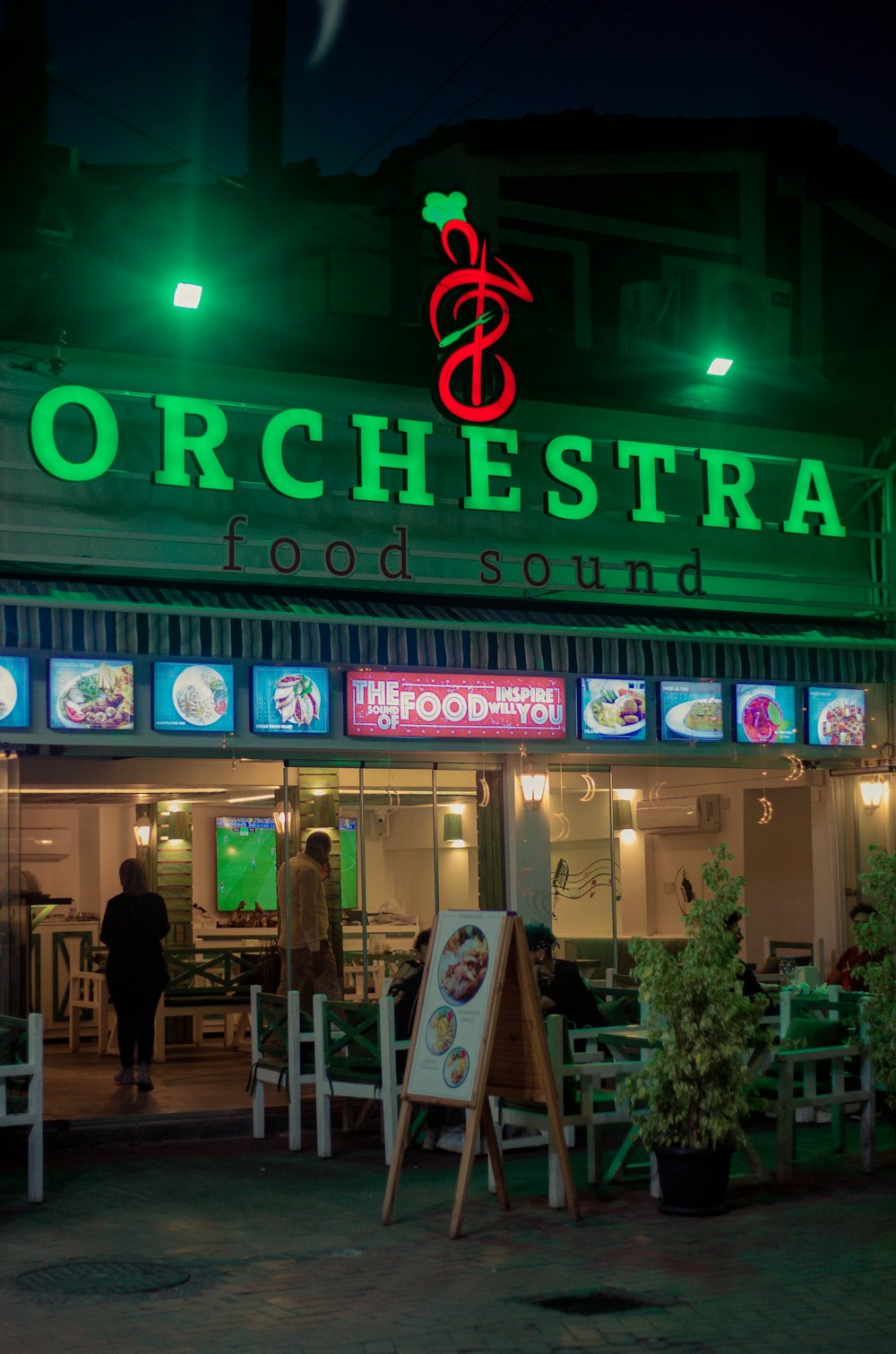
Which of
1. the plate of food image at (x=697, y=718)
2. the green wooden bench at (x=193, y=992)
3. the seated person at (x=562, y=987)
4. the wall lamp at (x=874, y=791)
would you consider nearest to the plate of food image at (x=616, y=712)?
the plate of food image at (x=697, y=718)

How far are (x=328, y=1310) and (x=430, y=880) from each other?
7433 mm

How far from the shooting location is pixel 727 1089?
26.7 feet

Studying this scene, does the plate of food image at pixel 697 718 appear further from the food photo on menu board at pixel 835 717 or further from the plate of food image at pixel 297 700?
the plate of food image at pixel 297 700

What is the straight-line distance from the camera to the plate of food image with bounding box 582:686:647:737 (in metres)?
14.2

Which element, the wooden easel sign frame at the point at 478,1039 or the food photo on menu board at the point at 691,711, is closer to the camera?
the wooden easel sign frame at the point at 478,1039

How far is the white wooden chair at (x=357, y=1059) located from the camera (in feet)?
31.9

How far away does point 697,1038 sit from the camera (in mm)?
8203

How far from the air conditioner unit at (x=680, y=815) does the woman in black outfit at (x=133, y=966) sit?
725 centimetres

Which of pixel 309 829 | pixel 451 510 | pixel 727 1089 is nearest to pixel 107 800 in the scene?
pixel 309 829

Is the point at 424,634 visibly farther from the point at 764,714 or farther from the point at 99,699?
the point at 764,714

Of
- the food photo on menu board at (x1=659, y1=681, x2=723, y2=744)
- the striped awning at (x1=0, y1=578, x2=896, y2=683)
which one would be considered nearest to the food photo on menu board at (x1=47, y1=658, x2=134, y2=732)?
the striped awning at (x1=0, y1=578, x2=896, y2=683)

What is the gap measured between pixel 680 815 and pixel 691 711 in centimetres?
501

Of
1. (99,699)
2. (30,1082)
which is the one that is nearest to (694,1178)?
(30,1082)

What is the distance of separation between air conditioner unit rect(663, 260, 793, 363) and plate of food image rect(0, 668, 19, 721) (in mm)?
7888
